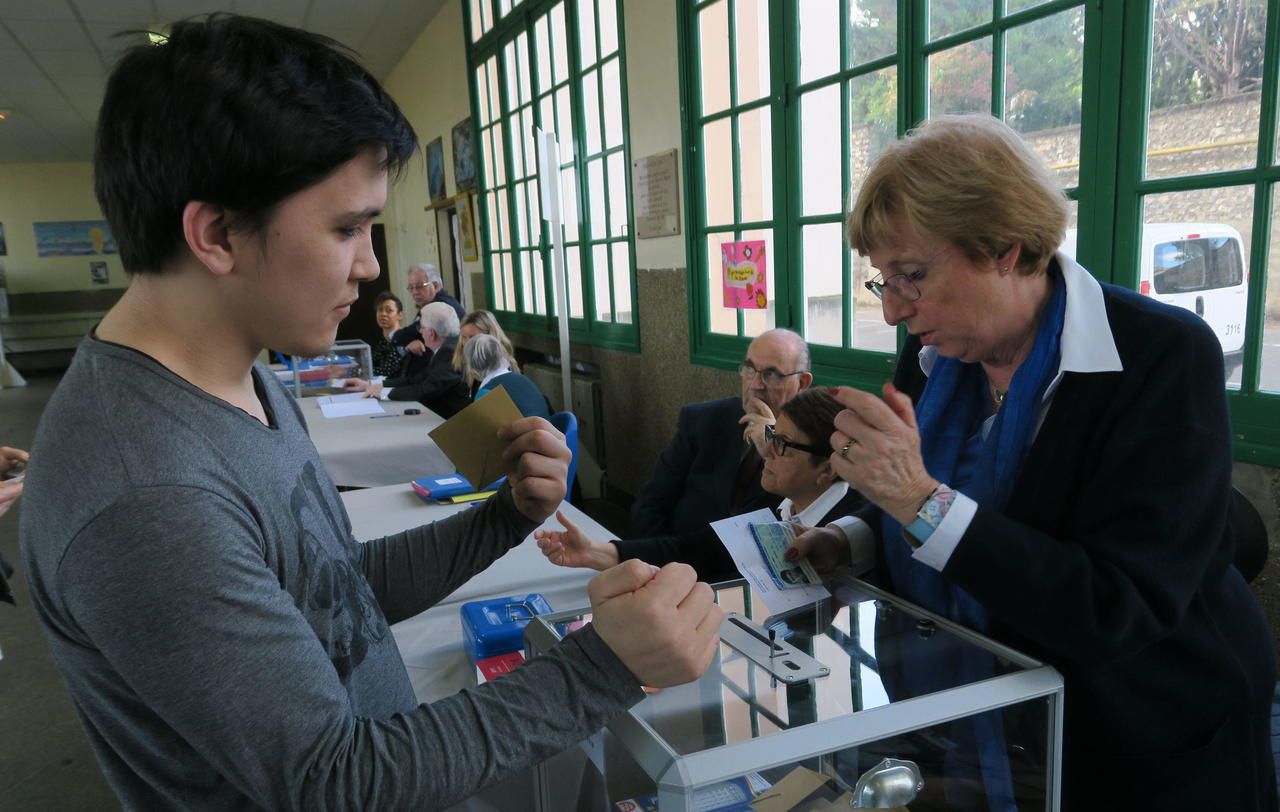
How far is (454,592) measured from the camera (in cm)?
169

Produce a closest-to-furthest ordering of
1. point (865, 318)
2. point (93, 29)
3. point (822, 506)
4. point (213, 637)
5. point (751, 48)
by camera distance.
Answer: point (213, 637), point (822, 506), point (865, 318), point (751, 48), point (93, 29)

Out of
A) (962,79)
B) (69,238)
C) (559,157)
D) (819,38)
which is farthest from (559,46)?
(69,238)

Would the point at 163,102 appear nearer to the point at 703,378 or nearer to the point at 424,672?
the point at 424,672

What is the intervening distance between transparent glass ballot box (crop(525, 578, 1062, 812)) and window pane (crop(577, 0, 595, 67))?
4676 millimetres

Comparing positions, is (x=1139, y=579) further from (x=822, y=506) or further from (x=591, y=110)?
(x=591, y=110)

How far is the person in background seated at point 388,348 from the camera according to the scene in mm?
6398

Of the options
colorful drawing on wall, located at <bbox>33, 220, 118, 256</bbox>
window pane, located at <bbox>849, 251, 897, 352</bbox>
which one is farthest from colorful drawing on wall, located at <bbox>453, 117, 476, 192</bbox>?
colorful drawing on wall, located at <bbox>33, 220, 118, 256</bbox>

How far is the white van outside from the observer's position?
191 centimetres

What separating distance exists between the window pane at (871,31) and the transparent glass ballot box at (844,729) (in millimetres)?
2417

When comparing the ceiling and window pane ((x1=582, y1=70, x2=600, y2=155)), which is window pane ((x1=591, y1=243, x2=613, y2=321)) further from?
the ceiling

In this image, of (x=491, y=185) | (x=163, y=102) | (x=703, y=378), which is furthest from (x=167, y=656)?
(x=491, y=185)

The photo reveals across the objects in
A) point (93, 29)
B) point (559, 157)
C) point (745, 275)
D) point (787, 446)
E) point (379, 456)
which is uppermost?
point (93, 29)

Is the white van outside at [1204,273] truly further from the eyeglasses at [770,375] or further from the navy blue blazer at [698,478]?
the navy blue blazer at [698,478]

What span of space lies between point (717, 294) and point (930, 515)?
3118 mm
